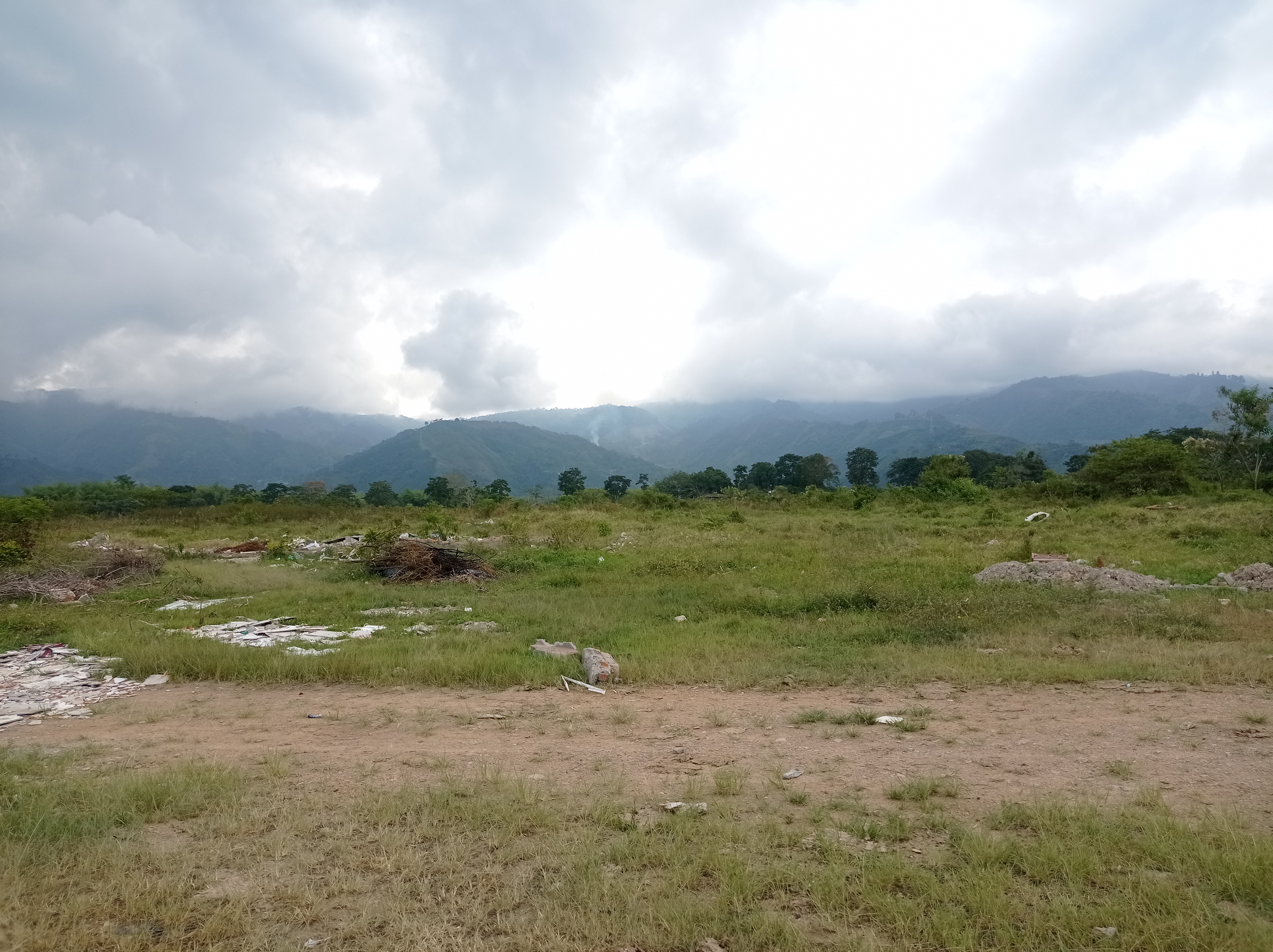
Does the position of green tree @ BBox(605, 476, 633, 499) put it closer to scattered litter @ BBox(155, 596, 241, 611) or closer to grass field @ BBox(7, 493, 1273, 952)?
scattered litter @ BBox(155, 596, 241, 611)

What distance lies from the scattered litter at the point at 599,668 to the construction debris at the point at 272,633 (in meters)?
3.34

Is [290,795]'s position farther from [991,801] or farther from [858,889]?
[991,801]

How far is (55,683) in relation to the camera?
7641mm

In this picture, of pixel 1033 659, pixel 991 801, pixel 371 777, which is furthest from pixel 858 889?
pixel 1033 659

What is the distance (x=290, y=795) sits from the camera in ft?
14.9

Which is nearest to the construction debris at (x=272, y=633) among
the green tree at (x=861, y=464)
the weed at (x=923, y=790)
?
the weed at (x=923, y=790)

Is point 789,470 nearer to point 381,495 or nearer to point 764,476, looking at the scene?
point 764,476

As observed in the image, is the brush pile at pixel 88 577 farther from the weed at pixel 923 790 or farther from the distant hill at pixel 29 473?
the distant hill at pixel 29 473

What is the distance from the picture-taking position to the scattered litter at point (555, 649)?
834 centimetres

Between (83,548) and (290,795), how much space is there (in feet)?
56.7

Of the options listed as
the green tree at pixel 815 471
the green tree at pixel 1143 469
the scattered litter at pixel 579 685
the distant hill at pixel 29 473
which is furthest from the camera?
the distant hill at pixel 29 473

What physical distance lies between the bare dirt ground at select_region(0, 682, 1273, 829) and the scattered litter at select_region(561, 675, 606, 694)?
13 cm

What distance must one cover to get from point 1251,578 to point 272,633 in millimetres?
15864

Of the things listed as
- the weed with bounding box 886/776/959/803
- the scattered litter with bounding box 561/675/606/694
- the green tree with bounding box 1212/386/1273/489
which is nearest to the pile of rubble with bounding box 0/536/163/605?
the scattered litter with bounding box 561/675/606/694
